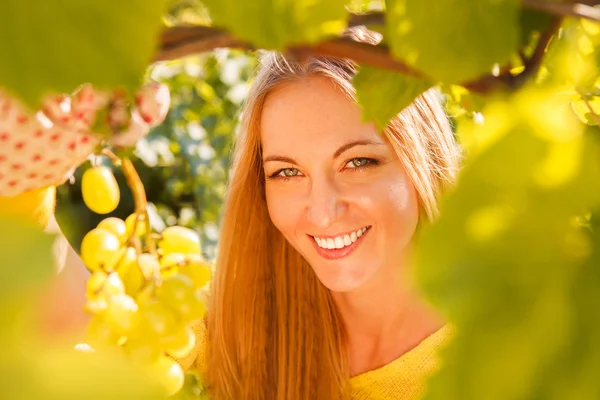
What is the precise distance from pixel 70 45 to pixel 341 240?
111 centimetres

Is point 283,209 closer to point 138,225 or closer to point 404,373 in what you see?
point 404,373

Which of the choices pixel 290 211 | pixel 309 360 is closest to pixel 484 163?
pixel 290 211

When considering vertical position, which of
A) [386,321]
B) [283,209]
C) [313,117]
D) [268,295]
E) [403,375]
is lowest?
[403,375]

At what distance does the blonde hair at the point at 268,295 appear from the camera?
1.37m

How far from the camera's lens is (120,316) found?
56 centimetres

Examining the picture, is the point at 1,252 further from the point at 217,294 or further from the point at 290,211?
the point at 217,294

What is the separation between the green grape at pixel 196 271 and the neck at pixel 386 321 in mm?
687

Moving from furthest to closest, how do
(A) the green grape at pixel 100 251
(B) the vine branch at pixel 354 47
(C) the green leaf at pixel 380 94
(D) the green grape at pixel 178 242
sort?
(D) the green grape at pixel 178 242 < (A) the green grape at pixel 100 251 < (C) the green leaf at pixel 380 94 < (B) the vine branch at pixel 354 47

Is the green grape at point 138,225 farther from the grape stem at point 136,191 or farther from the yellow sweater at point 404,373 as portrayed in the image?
the yellow sweater at point 404,373

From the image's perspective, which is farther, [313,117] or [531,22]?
[313,117]

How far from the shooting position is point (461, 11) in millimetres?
261

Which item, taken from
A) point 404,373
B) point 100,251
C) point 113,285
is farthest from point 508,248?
point 404,373

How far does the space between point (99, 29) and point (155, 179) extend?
2385 mm

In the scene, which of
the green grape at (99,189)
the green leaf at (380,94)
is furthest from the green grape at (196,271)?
the green leaf at (380,94)
